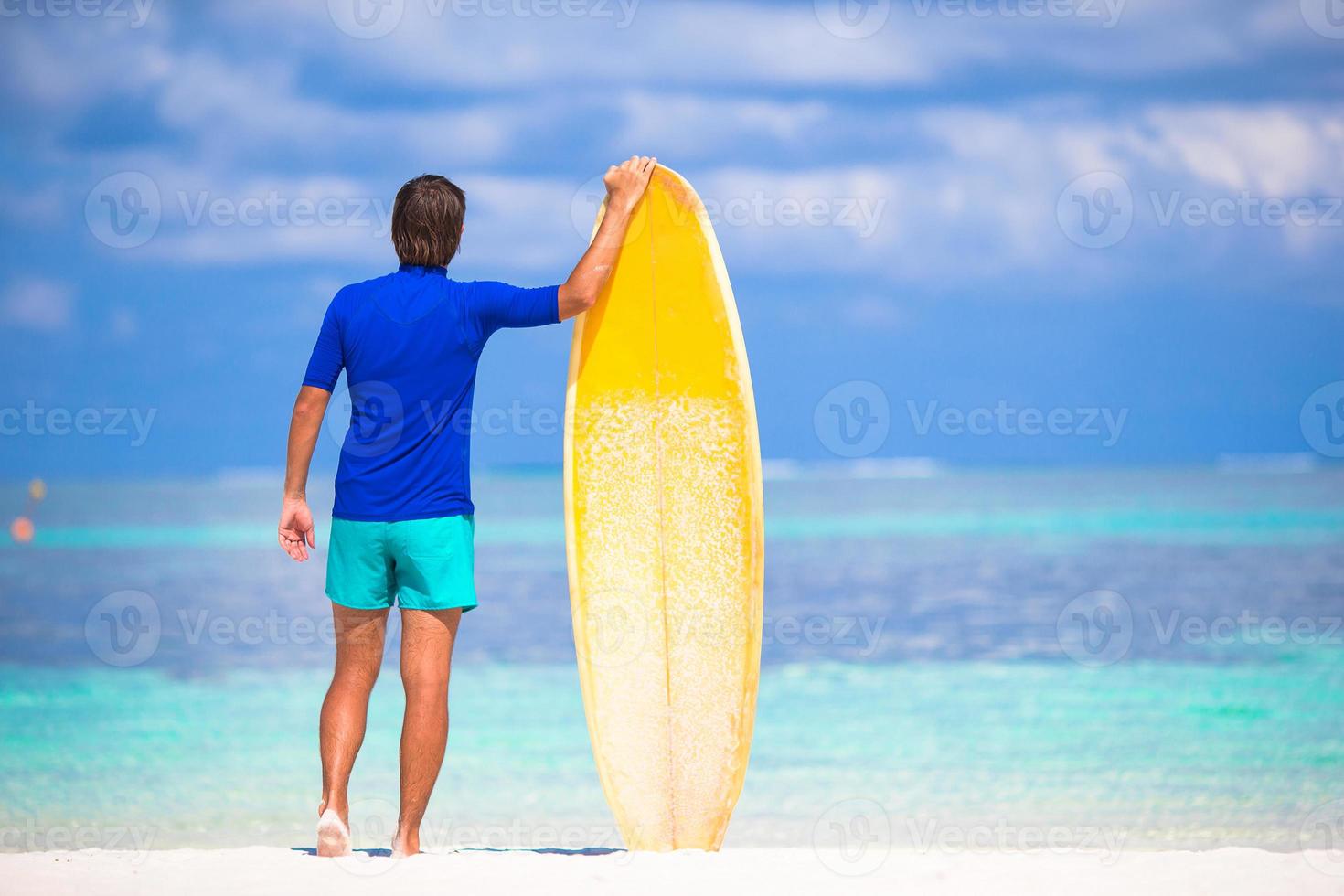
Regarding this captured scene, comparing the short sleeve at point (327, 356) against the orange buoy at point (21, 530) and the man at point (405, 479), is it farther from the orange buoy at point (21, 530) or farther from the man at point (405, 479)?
the orange buoy at point (21, 530)

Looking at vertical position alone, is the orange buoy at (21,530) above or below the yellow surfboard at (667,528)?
above

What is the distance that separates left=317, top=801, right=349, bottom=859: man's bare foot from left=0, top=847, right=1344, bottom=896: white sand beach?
0.03 m

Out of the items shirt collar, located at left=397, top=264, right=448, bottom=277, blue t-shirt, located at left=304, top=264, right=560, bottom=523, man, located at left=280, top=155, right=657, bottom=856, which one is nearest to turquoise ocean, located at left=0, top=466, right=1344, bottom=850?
man, located at left=280, top=155, right=657, bottom=856

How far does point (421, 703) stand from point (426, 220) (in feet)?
3.61

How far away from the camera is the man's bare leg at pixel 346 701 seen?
2957 mm

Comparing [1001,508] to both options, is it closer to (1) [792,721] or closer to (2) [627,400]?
(1) [792,721]

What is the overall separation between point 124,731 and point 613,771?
4.28 m

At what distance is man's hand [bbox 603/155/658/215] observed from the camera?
3350mm

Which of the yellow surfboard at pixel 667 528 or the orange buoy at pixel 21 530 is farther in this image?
the orange buoy at pixel 21 530

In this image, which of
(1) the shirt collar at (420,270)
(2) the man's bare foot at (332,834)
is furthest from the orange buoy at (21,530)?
(1) the shirt collar at (420,270)

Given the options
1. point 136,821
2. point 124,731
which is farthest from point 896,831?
point 124,731

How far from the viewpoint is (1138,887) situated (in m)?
2.76

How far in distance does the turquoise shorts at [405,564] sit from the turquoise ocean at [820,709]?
1778mm

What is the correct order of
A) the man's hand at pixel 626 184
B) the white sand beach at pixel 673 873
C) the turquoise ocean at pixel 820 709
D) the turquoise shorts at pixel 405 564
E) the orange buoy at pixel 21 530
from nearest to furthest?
the white sand beach at pixel 673 873 → the turquoise shorts at pixel 405 564 → the man's hand at pixel 626 184 → the turquoise ocean at pixel 820 709 → the orange buoy at pixel 21 530
